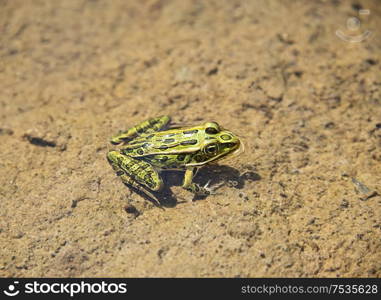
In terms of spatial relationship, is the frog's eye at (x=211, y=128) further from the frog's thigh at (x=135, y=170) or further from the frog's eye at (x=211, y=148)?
the frog's thigh at (x=135, y=170)

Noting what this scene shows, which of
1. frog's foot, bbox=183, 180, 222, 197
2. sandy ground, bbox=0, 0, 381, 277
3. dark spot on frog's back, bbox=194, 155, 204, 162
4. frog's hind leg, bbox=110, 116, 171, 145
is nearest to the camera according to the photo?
sandy ground, bbox=0, 0, 381, 277

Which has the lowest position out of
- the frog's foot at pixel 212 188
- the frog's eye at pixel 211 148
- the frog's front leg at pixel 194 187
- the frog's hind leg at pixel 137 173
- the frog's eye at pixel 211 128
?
the frog's foot at pixel 212 188

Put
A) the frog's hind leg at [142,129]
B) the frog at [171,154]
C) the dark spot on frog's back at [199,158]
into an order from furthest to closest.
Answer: the frog's hind leg at [142,129] < the dark spot on frog's back at [199,158] < the frog at [171,154]

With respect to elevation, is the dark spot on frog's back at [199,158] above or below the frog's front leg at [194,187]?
above

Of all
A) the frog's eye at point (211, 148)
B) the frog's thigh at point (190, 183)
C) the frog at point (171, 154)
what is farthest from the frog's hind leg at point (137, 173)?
the frog's eye at point (211, 148)

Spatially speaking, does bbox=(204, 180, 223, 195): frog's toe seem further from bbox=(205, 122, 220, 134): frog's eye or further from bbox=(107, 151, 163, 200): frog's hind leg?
bbox=(205, 122, 220, 134): frog's eye

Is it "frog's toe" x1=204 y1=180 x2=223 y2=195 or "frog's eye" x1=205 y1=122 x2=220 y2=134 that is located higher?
"frog's eye" x1=205 y1=122 x2=220 y2=134

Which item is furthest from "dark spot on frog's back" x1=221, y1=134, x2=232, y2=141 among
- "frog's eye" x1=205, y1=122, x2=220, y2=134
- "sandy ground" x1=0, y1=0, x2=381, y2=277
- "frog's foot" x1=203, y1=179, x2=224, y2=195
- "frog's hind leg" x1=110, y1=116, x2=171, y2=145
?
"frog's hind leg" x1=110, y1=116, x2=171, y2=145
